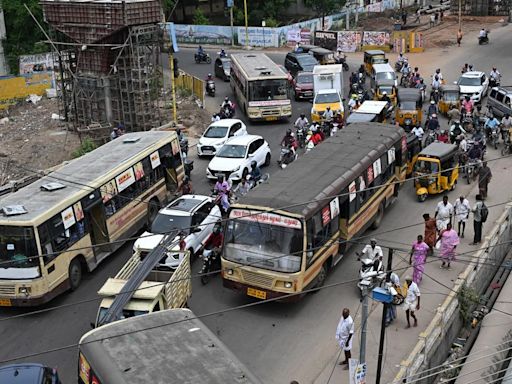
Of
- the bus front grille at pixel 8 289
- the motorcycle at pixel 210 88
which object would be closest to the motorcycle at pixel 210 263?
the bus front grille at pixel 8 289

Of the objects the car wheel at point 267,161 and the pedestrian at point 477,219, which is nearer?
the pedestrian at point 477,219

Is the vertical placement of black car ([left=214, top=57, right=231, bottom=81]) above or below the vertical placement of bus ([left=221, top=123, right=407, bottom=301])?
above

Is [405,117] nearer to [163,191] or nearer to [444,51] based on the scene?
[163,191]

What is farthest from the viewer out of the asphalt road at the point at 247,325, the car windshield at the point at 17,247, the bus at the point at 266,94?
the bus at the point at 266,94

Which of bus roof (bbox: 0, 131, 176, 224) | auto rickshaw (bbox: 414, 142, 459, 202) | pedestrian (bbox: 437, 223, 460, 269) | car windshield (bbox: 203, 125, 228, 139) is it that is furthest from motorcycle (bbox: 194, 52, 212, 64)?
pedestrian (bbox: 437, 223, 460, 269)

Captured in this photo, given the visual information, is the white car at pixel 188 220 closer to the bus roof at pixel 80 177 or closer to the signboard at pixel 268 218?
the bus roof at pixel 80 177

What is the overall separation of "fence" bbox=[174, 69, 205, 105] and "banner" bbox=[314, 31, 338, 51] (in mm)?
15633

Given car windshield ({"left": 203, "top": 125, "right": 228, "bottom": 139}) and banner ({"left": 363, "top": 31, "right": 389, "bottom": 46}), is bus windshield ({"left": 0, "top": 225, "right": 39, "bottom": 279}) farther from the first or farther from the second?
banner ({"left": 363, "top": 31, "right": 389, "bottom": 46})

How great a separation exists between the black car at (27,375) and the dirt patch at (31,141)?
16670mm

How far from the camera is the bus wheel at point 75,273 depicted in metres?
17.5

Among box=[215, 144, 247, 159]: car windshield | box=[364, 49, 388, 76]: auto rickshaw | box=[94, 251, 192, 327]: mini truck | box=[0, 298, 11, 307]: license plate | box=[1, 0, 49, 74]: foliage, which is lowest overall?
box=[0, 298, 11, 307]: license plate

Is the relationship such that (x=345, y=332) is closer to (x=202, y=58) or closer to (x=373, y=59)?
(x=373, y=59)

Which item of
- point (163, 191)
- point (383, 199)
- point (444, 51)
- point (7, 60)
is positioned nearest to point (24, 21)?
point (7, 60)

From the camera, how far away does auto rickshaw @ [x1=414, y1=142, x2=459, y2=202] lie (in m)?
22.8
